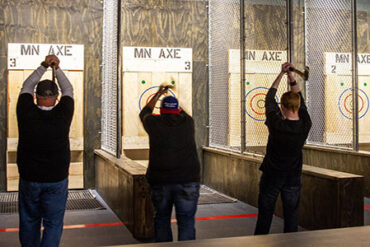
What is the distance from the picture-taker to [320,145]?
6258 mm

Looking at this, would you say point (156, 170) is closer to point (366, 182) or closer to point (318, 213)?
point (318, 213)

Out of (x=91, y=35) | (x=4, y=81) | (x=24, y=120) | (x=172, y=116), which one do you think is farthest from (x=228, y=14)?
(x=24, y=120)

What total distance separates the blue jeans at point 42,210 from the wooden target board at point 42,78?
3431 mm

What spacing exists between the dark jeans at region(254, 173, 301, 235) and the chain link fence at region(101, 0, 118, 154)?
7.62 ft

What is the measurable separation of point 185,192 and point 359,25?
561 centimetres

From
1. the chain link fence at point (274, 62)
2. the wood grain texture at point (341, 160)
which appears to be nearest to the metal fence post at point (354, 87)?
the wood grain texture at point (341, 160)

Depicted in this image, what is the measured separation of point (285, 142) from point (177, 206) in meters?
0.88

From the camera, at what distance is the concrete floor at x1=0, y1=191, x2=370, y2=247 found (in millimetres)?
3619

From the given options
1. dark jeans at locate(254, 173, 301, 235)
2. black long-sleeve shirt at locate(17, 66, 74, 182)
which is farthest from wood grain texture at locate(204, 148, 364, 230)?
black long-sleeve shirt at locate(17, 66, 74, 182)

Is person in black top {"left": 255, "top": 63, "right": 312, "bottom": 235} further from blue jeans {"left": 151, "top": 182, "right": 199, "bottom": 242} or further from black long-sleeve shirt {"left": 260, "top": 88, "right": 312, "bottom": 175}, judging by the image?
blue jeans {"left": 151, "top": 182, "right": 199, "bottom": 242}

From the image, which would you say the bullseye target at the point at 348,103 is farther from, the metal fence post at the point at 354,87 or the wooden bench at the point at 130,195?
the wooden bench at the point at 130,195

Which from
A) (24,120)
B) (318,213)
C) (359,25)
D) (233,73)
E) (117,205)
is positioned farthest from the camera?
(359,25)

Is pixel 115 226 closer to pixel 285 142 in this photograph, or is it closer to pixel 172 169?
pixel 172 169

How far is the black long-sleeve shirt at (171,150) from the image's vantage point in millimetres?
2762
